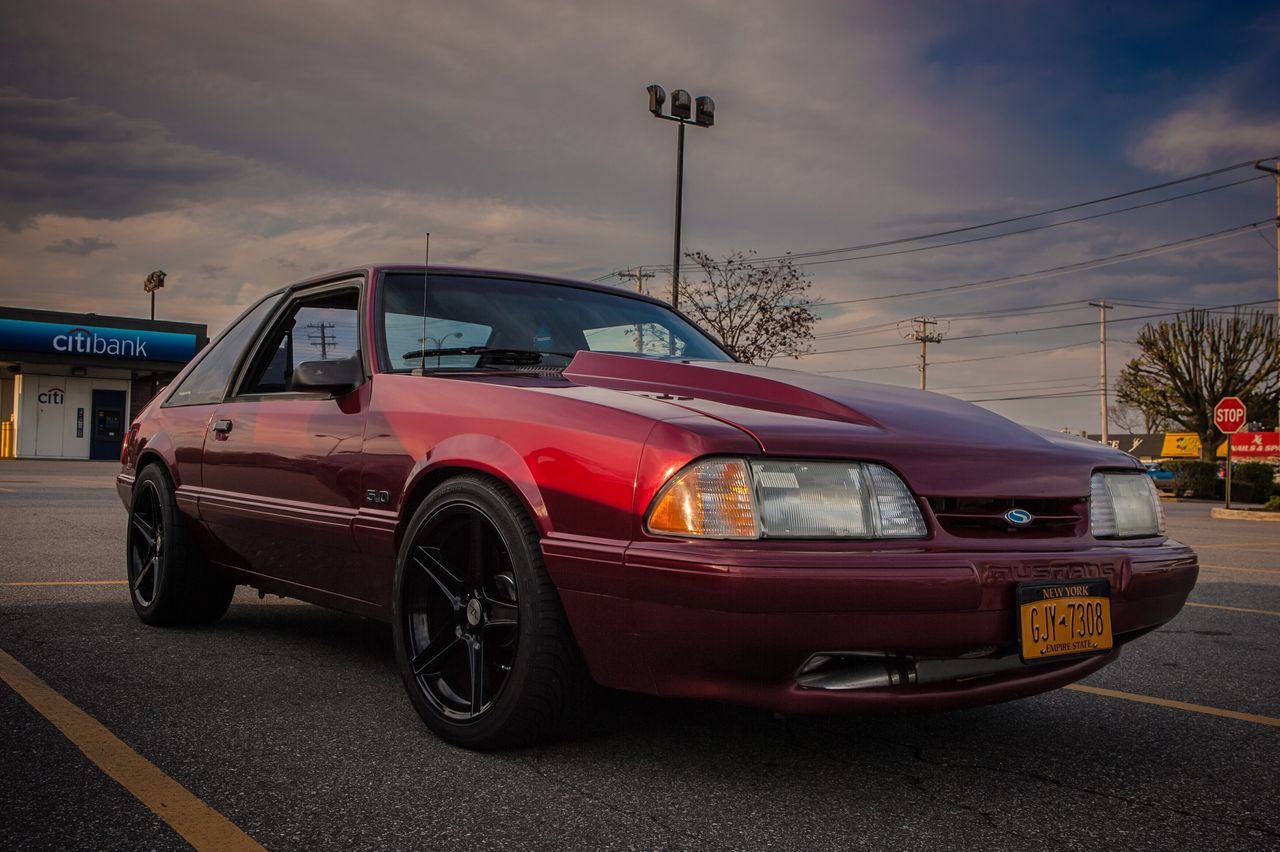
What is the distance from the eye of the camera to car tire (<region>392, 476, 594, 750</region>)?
2.59 metres

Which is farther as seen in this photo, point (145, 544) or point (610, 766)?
point (145, 544)

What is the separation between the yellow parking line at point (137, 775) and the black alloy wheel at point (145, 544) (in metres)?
1.14

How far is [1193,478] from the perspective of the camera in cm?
3644

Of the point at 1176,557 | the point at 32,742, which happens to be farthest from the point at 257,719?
the point at 1176,557

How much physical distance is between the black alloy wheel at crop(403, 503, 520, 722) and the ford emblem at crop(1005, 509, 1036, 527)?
4.04ft

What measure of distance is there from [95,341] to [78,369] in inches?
91.7

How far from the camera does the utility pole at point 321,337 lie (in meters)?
4.02

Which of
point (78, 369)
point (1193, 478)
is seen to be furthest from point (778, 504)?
point (1193, 478)

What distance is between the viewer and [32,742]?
274 centimetres

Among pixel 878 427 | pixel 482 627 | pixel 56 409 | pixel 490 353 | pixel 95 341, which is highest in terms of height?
pixel 95 341

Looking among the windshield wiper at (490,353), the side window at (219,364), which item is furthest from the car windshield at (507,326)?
the side window at (219,364)

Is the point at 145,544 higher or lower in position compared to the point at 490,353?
lower

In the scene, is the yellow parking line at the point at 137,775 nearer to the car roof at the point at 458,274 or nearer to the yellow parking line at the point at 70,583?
the car roof at the point at 458,274

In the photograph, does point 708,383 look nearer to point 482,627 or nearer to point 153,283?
point 482,627
